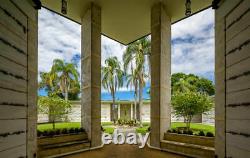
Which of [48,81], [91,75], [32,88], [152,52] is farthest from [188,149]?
[48,81]

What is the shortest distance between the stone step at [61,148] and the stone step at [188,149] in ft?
9.32

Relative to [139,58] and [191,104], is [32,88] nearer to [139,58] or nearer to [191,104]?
[191,104]

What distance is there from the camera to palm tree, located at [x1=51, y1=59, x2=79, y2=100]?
21.6 metres

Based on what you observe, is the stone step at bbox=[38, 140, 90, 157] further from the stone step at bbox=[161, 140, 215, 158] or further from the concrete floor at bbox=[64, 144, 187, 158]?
the stone step at bbox=[161, 140, 215, 158]

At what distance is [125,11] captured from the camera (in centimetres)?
767

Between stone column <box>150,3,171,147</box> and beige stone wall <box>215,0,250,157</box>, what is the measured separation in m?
3.31

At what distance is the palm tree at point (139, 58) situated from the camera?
47.8 ft

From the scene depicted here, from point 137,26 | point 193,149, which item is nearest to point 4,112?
point 193,149

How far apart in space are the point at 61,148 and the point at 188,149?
3.95 meters

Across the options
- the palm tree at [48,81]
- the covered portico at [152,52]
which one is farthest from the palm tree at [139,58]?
the palm tree at [48,81]

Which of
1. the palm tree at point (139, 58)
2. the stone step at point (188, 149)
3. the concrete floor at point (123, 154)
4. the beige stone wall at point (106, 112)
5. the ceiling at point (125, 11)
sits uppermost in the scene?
the ceiling at point (125, 11)

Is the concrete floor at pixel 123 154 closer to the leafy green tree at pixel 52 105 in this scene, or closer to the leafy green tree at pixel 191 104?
the leafy green tree at pixel 191 104

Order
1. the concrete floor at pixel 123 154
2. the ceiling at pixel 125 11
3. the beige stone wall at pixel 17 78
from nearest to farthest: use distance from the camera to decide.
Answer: the beige stone wall at pixel 17 78 < the concrete floor at pixel 123 154 < the ceiling at pixel 125 11

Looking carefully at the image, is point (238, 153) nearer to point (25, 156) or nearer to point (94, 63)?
point (25, 156)
